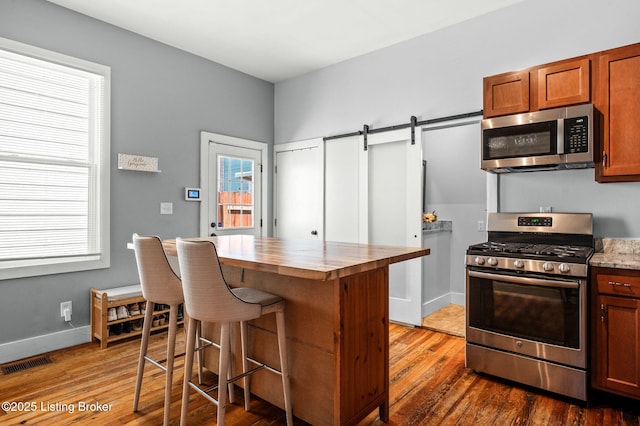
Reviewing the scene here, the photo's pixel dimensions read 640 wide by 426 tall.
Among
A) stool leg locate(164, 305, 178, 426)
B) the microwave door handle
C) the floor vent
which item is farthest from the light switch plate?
the microwave door handle

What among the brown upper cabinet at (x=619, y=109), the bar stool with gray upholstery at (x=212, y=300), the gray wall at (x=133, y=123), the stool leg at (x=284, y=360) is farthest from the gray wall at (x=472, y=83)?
the bar stool with gray upholstery at (x=212, y=300)

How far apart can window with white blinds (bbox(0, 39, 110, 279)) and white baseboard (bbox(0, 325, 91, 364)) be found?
0.56 meters

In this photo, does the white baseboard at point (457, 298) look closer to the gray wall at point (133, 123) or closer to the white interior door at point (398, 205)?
the white interior door at point (398, 205)

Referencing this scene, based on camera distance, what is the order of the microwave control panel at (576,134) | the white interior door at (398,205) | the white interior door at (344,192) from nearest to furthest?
the microwave control panel at (576,134)
the white interior door at (398,205)
the white interior door at (344,192)

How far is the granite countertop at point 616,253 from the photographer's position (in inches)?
89.6

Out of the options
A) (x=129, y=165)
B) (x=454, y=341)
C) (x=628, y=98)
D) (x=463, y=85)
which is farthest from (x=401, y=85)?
(x=129, y=165)

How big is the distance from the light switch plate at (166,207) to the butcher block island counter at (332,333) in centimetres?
226

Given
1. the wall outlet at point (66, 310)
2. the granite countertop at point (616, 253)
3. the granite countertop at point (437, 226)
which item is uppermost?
the granite countertop at point (437, 226)

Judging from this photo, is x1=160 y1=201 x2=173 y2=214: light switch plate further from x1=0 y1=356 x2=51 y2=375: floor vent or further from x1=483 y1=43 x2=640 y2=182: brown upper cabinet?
x1=483 y1=43 x2=640 y2=182: brown upper cabinet

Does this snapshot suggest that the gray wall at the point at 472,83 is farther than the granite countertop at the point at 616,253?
Yes

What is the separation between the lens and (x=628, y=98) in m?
2.46

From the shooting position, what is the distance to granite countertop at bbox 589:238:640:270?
2275mm

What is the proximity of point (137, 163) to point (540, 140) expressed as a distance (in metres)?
3.61

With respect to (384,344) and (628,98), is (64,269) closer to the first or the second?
(384,344)
